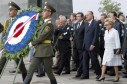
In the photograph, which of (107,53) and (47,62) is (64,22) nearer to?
(107,53)

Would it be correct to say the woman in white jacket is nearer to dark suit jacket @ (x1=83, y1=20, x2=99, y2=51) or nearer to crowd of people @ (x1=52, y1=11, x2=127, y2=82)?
crowd of people @ (x1=52, y1=11, x2=127, y2=82)

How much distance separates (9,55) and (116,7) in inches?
1479

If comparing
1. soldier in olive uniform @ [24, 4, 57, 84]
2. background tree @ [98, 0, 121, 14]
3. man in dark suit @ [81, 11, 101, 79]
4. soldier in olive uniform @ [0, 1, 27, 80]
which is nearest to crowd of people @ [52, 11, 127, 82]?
man in dark suit @ [81, 11, 101, 79]

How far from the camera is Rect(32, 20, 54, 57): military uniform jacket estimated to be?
7.42 meters

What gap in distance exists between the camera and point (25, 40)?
7.68 m

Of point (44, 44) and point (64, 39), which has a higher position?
point (64, 39)

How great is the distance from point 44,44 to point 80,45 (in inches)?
116

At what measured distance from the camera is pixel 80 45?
33.8 feet

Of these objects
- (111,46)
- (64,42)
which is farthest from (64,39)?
(111,46)

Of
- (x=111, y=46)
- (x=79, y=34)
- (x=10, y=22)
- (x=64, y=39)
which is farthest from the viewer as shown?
(x=64, y=39)

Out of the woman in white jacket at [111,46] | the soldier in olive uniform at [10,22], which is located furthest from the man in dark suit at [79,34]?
the soldier in olive uniform at [10,22]

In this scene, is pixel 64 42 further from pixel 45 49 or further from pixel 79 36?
pixel 45 49

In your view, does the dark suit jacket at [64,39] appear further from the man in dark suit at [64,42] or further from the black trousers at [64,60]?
the black trousers at [64,60]

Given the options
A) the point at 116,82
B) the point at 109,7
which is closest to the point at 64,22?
the point at 116,82
